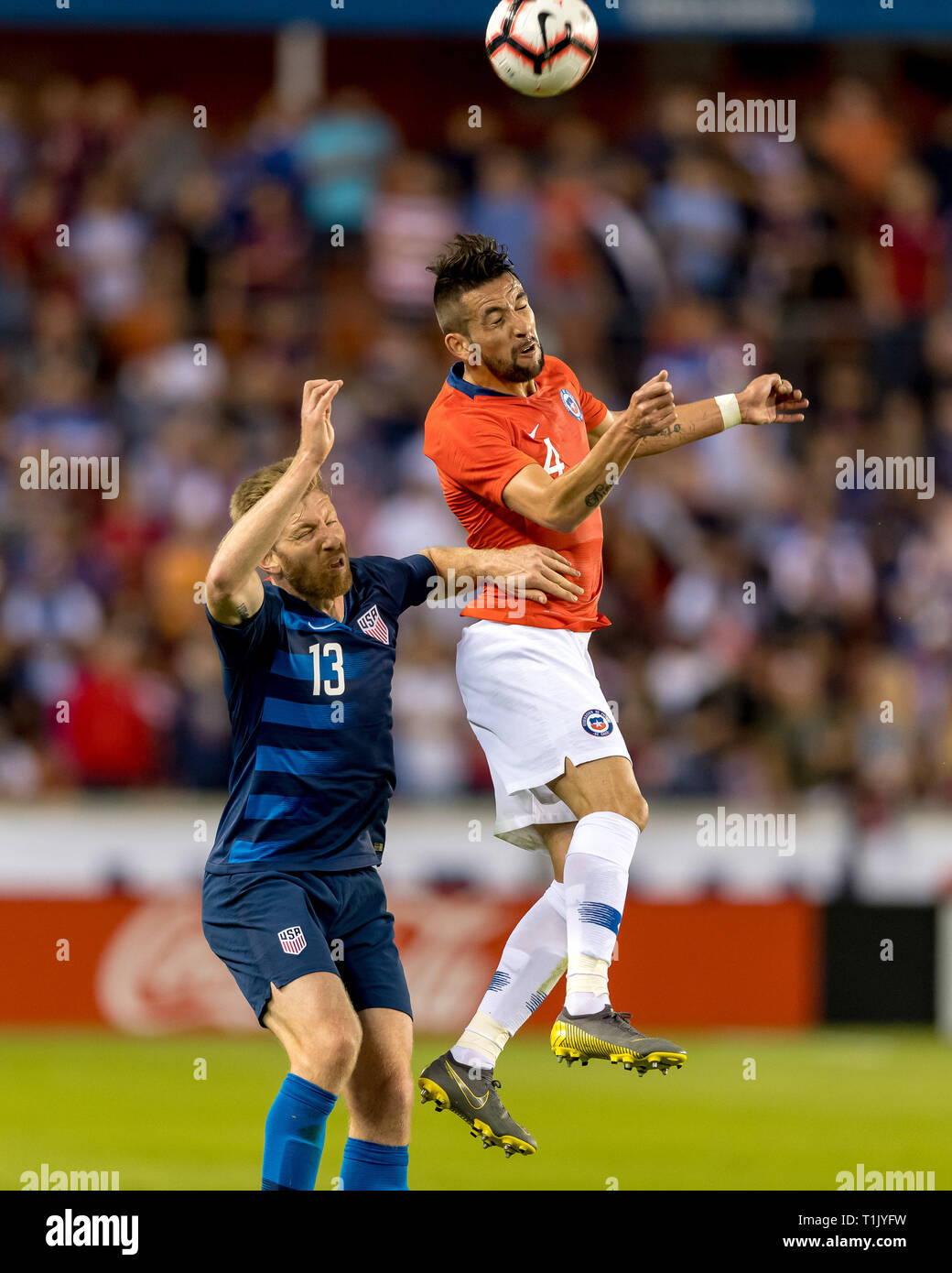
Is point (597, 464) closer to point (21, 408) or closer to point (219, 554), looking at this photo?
point (219, 554)

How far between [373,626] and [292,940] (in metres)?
1.17

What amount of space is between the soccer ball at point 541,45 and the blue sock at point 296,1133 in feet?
12.3

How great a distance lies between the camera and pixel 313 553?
6391 mm

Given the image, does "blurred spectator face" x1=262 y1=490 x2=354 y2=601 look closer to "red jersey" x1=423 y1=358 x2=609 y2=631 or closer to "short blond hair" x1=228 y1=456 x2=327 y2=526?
"short blond hair" x1=228 y1=456 x2=327 y2=526

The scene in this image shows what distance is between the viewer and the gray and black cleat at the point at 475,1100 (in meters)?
6.67

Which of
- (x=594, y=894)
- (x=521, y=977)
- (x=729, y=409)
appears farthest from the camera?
(x=729, y=409)

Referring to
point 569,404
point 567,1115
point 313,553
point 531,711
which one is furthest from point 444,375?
point 313,553

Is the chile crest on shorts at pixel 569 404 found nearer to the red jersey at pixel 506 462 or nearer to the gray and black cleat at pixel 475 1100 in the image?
the red jersey at pixel 506 462

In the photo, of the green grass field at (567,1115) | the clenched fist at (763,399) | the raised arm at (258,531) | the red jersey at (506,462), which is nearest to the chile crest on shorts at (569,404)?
the red jersey at (506,462)

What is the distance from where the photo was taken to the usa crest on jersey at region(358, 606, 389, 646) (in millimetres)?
6568

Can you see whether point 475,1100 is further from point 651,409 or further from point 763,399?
point 763,399

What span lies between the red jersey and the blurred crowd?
5890 mm

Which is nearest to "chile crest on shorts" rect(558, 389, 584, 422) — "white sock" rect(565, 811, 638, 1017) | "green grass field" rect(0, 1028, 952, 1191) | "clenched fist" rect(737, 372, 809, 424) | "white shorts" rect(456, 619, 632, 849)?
"clenched fist" rect(737, 372, 809, 424)

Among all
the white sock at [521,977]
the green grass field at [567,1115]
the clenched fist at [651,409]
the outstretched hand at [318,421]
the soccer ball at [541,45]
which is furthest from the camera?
the green grass field at [567,1115]
